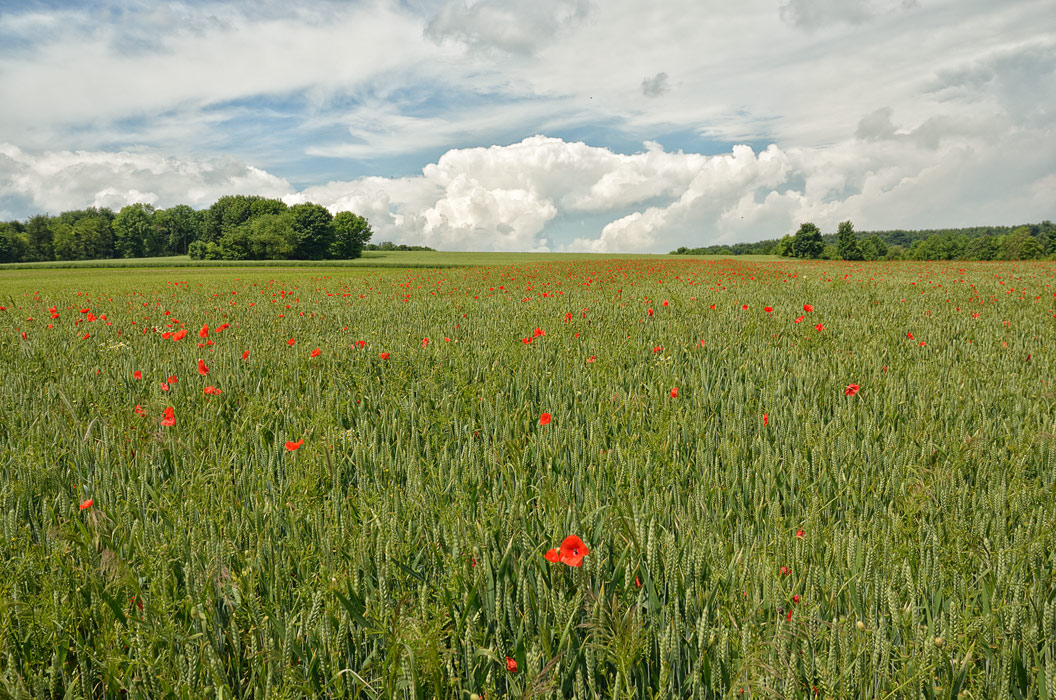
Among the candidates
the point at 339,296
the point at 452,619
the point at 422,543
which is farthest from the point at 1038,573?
the point at 339,296

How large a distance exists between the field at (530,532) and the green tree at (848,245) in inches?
3457

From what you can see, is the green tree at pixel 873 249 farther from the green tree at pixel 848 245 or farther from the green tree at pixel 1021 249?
the green tree at pixel 1021 249

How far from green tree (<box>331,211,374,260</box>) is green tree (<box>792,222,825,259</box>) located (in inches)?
2645

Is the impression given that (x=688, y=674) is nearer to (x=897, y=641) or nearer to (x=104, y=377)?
→ (x=897, y=641)

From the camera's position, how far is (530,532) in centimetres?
192

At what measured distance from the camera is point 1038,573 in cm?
185

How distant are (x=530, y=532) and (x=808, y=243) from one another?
318 feet

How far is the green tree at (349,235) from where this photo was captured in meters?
87.1

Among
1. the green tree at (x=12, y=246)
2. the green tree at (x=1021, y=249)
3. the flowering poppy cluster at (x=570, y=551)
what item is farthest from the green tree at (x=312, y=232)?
the green tree at (x=1021, y=249)

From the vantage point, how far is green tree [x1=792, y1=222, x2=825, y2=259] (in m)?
86.9

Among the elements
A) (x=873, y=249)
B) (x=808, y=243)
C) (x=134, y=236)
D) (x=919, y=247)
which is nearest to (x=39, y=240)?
(x=134, y=236)

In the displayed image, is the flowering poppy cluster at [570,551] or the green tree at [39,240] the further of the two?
the green tree at [39,240]

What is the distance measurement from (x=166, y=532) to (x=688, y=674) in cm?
182

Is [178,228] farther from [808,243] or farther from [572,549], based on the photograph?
[572,549]
